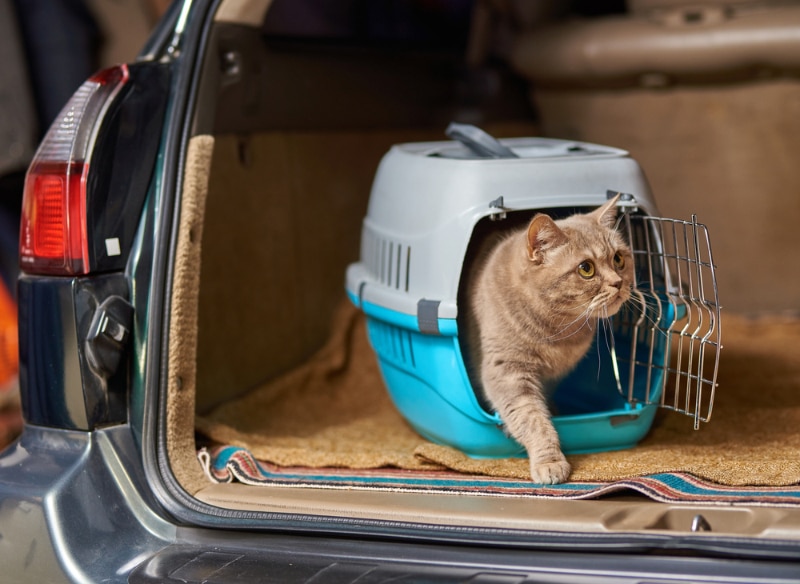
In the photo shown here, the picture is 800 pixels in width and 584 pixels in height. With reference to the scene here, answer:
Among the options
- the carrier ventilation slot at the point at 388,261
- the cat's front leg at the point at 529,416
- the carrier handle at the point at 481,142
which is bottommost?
the cat's front leg at the point at 529,416

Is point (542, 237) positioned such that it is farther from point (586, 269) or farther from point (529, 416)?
point (529, 416)

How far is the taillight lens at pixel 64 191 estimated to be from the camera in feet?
4.24

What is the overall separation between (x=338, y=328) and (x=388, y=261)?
67cm

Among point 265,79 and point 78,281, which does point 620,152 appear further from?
→ point 78,281

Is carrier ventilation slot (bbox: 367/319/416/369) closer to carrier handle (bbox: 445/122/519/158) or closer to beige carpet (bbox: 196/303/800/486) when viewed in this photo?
beige carpet (bbox: 196/303/800/486)

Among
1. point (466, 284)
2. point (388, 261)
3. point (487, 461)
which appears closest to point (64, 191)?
point (388, 261)

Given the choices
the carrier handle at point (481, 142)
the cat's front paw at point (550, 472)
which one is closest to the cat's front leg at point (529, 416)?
the cat's front paw at point (550, 472)

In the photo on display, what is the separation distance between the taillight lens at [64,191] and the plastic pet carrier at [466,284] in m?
0.50

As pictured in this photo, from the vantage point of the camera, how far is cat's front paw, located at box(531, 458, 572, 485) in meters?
1.25

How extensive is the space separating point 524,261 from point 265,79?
756 millimetres

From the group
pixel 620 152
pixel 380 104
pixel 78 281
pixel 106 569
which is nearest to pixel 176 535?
pixel 106 569

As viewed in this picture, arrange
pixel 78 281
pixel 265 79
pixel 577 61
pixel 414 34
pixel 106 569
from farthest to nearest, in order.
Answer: pixel 414 34
pixel 577 61
pixel 265 79
pixel 78 281
pixel 106 569

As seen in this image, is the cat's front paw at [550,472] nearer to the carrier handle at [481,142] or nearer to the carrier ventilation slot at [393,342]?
the carrier ventilation slot at [393,342]

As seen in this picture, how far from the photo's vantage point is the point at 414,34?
239 cm
